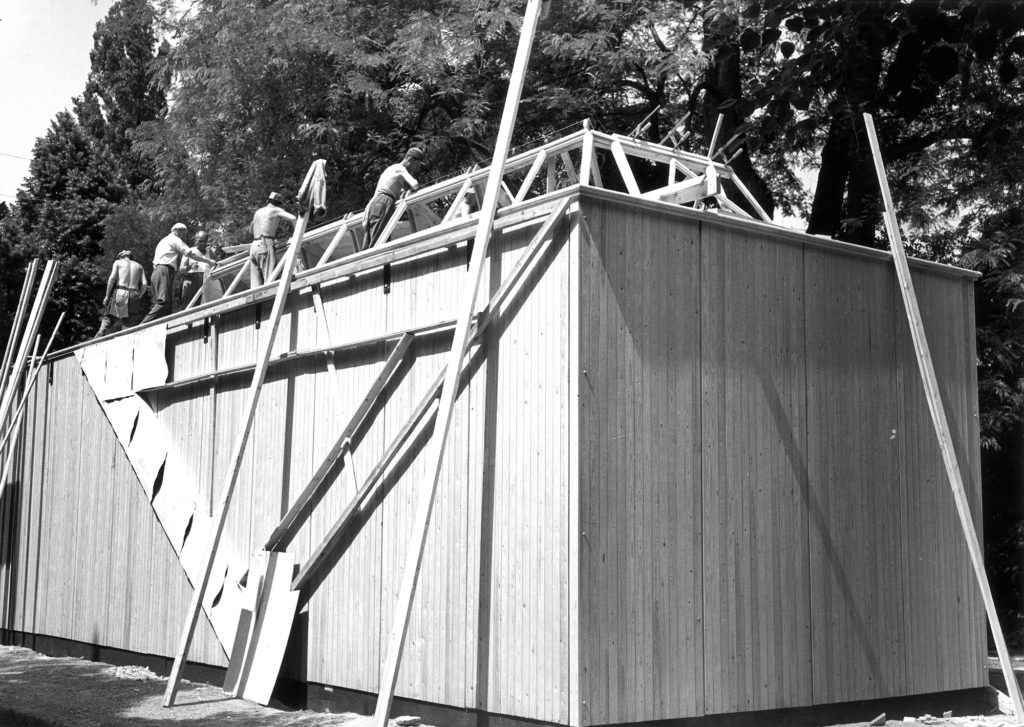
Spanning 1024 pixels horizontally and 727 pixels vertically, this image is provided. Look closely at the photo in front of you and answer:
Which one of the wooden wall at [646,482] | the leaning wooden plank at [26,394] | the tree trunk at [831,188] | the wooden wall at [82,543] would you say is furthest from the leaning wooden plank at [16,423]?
the tree trunk at [831,188]

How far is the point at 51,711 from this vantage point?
31.8ft

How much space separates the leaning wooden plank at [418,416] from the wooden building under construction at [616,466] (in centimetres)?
3

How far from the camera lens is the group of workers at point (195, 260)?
40.2 feet

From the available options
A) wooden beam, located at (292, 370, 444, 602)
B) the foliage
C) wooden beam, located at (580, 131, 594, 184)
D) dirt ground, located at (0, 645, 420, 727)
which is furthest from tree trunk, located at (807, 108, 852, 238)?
the foliage

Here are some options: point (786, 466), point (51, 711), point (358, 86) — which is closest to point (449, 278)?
point (786, 466)

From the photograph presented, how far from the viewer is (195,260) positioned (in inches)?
625

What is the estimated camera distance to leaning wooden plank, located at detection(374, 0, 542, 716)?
300 inches

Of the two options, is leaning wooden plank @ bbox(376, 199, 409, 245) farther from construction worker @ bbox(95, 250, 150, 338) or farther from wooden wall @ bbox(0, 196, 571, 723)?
construction worker @ bbox(95, 250, 150, 338)

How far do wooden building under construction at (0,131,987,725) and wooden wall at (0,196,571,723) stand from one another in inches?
1.0

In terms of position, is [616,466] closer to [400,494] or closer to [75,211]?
[400,494]

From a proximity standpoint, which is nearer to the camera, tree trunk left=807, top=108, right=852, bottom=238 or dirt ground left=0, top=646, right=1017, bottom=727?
dirt ground left=0, top=646, right=1017, bottom=727

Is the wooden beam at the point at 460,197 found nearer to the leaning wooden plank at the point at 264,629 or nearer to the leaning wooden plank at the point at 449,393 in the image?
the leaning wooden plank at the point at 449,393

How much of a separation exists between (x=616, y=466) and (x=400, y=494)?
198 cm

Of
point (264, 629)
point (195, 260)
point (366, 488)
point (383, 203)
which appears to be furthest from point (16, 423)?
point (366, 488)
